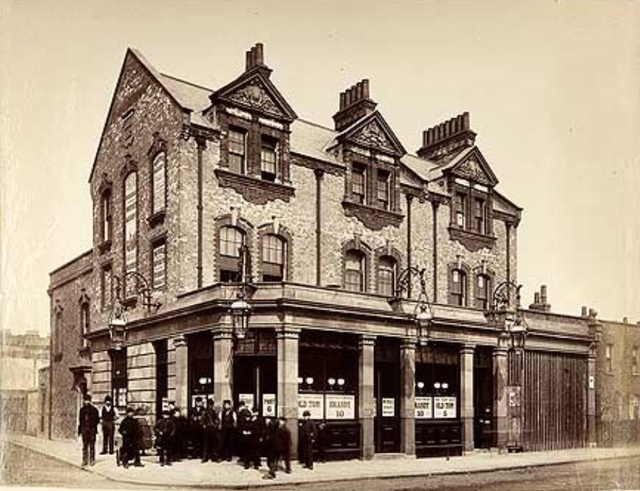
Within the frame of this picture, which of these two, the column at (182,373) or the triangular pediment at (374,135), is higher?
the triangular pediment at (374,135)

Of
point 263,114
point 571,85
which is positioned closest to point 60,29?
point 263,114

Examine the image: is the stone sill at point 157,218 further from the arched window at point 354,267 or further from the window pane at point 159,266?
the arched window at point 354,267

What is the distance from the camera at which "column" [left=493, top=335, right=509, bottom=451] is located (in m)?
3.39

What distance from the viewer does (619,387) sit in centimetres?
355

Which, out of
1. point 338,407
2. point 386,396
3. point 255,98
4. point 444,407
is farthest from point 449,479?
point 255,98

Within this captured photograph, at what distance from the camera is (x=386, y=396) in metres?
3.27

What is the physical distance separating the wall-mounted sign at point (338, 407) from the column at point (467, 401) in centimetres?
49

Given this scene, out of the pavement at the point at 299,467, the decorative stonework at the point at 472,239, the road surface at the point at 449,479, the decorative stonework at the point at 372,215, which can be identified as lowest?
the road surface at the point at 449,479

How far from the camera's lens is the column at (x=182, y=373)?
9.68ft

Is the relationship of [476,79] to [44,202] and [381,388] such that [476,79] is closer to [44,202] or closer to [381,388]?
[381,388]

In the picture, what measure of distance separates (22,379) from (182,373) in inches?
29.3

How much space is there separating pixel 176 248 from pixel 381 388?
0.97 meters

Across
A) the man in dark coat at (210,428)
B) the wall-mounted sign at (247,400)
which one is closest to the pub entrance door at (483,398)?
Result: the wall-mounted sign at (247,400)

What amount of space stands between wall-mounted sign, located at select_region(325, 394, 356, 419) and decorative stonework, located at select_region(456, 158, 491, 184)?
1.04 m
